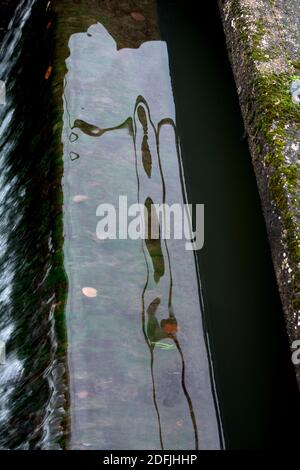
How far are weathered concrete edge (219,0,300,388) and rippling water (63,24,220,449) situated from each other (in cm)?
49

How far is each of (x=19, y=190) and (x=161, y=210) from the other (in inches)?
32.2

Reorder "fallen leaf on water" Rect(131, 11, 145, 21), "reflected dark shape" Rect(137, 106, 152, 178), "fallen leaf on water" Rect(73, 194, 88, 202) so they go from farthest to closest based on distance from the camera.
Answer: "fallen leaf on water" Rect(131, 11, 145, 21)
"reflected dark shape" Rect(137, 106, 152, 178)
"fallen leaf on water" Rect(73, 194, 88, 202)

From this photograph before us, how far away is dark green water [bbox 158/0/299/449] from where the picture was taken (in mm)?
2715

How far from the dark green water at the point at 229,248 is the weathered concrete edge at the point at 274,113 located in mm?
553

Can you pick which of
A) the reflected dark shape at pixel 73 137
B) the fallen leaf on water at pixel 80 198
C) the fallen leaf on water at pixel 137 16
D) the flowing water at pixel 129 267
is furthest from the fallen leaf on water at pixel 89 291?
the fallen leaf on water at pixel 137 16

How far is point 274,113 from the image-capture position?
264 cm

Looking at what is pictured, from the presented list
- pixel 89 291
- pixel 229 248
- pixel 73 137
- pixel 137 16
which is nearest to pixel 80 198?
pixel 73 137

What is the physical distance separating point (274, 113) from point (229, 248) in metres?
0.85

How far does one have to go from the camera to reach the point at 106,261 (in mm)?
2691

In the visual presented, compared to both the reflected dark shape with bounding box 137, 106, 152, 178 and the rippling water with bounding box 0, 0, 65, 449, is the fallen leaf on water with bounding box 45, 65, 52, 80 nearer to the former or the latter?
the rippling water with bounding box 0, 0, 65, 449

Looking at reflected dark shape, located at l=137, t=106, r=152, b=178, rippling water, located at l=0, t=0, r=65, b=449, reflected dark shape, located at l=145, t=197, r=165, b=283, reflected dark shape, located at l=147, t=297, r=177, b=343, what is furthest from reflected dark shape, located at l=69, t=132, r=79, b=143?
reflected dark shape, located at l=147, t=297, r=177, b=343

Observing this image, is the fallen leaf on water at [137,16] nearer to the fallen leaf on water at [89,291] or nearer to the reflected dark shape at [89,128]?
the reflected dark shape at [89,128]

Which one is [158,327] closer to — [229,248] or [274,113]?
[229,248]

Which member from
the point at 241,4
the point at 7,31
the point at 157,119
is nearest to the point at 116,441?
the point at 157,119
